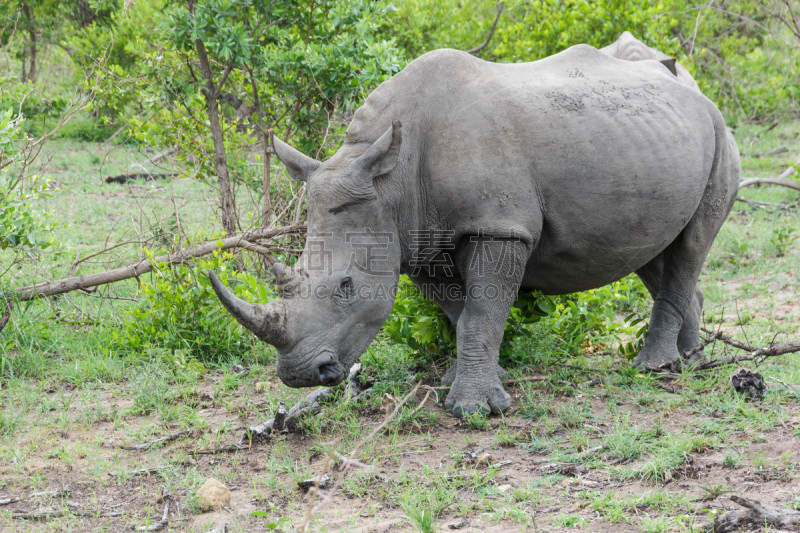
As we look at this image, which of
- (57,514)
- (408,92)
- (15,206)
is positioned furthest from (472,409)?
(15,206)

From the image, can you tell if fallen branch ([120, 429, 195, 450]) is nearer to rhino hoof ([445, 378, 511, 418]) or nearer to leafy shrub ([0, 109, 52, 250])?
rhino hoof ([445, 378, 511, 418])

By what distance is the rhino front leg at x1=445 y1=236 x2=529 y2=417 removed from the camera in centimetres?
484

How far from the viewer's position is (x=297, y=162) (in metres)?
4.89

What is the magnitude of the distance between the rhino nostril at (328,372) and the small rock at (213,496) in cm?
77

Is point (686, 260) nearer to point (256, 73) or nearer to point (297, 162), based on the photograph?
point (297, 162)

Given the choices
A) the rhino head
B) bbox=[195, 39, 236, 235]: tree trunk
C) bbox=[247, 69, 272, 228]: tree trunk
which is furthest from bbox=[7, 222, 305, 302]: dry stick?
the rhino head

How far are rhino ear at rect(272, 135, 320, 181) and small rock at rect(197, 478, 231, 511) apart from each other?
1813 millimetres

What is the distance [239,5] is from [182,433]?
377 cm

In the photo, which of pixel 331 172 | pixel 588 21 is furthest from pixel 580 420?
pixel 588 21

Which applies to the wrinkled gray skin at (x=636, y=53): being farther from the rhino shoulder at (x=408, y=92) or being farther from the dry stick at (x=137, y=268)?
the dry stick at (x=137, y=268)

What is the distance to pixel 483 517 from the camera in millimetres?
3668

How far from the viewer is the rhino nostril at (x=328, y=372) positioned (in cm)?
446

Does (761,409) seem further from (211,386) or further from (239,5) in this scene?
(239,5)

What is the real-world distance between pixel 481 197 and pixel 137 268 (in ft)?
10.5
